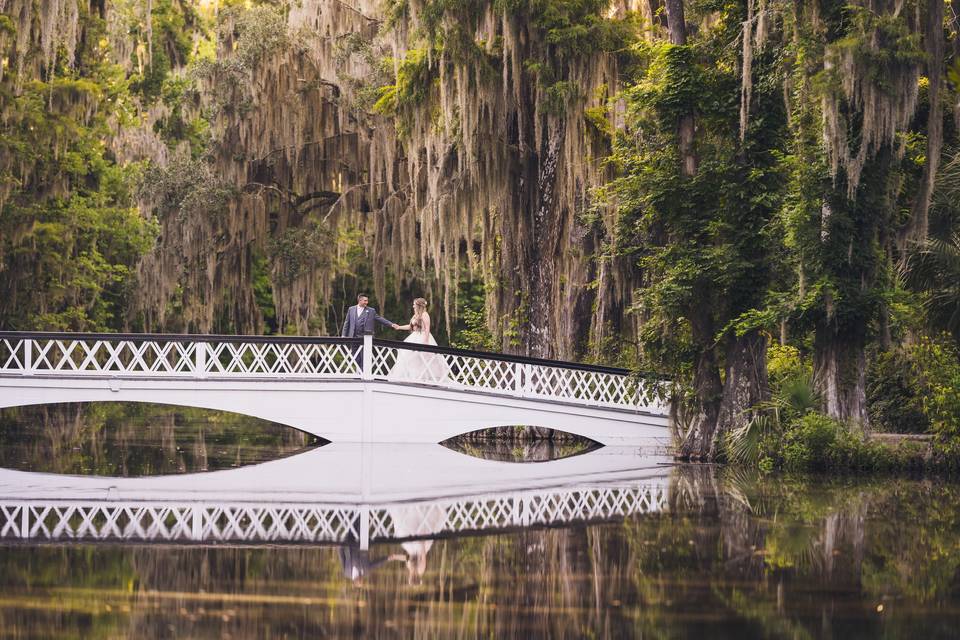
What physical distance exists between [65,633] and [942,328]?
15.2 meters

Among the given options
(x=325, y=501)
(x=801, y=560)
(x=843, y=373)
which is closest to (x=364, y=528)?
(x=325, y=501)

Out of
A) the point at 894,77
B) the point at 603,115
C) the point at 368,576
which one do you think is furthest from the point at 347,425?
the point at 368,576

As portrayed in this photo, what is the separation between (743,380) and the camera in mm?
19344

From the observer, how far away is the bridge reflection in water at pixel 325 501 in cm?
1096

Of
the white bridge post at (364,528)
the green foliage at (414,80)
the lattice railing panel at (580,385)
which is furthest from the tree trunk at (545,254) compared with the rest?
the white bridge post at (364,528)

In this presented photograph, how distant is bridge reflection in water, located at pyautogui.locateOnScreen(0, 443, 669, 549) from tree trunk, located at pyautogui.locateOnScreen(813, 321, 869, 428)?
2642 mm

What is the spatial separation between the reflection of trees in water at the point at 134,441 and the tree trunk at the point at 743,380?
23.6ft

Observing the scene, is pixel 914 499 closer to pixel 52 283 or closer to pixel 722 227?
pixel 722 227

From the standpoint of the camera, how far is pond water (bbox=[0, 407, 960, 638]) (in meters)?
7.21

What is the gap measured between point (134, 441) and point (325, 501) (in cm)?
1231

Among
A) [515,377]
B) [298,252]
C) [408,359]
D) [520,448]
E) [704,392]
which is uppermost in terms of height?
[298,252]

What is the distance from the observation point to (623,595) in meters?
8.15

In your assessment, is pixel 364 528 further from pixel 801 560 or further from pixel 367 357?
pixel 367 357

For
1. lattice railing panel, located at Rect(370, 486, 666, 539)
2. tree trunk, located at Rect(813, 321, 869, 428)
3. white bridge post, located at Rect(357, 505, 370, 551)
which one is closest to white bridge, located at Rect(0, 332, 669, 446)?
tree trunk, located at Rect(813, 321, 869, 428)
